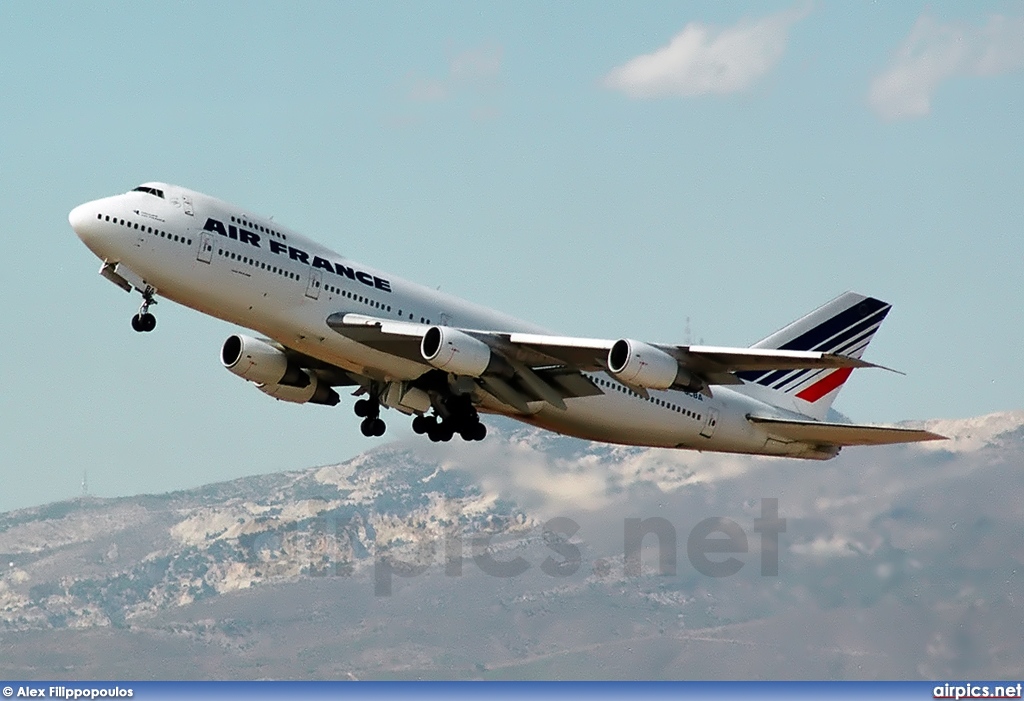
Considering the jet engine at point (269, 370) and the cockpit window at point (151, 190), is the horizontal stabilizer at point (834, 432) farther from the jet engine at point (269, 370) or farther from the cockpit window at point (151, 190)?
the cockpit window at point (151, 190)

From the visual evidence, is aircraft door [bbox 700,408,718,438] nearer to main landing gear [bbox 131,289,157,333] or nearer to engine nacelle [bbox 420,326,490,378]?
engine nacelle [bbox 420,326,490,378]

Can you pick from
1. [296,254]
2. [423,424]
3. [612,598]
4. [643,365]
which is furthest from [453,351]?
[612,598]

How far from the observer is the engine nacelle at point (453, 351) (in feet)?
125

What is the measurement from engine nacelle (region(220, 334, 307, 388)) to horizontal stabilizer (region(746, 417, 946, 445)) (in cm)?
1346

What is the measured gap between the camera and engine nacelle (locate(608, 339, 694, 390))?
37375mm

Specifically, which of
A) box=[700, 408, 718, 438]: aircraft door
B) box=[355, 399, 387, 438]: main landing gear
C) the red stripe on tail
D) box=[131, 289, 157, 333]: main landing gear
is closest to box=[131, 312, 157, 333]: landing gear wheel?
box=[131, 289, 157, 333]: main landing gear

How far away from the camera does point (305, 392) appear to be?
44219 millimetres

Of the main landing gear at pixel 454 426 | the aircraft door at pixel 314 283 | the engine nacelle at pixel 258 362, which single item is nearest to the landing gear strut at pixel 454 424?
the main landing gear at pixel 454 426

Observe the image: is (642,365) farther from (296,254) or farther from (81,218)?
(81,218)

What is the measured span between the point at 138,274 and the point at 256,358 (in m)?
6.65

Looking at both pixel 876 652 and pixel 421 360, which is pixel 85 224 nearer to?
pixel 421 360

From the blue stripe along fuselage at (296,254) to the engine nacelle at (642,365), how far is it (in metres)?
6.52

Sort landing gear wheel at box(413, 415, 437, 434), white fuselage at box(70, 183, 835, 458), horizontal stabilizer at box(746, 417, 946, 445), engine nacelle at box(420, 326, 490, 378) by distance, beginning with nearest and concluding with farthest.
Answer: white fuselage at box(70, 183, 835, 458) → engine nacelle at box(420, 326, 490, 378) → horizontal stabilizer at box(746, 417, 946, 445) → landing gear wheel at box(413, 415, 437, 434)

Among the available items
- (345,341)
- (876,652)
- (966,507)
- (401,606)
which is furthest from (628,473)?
(401,606)
